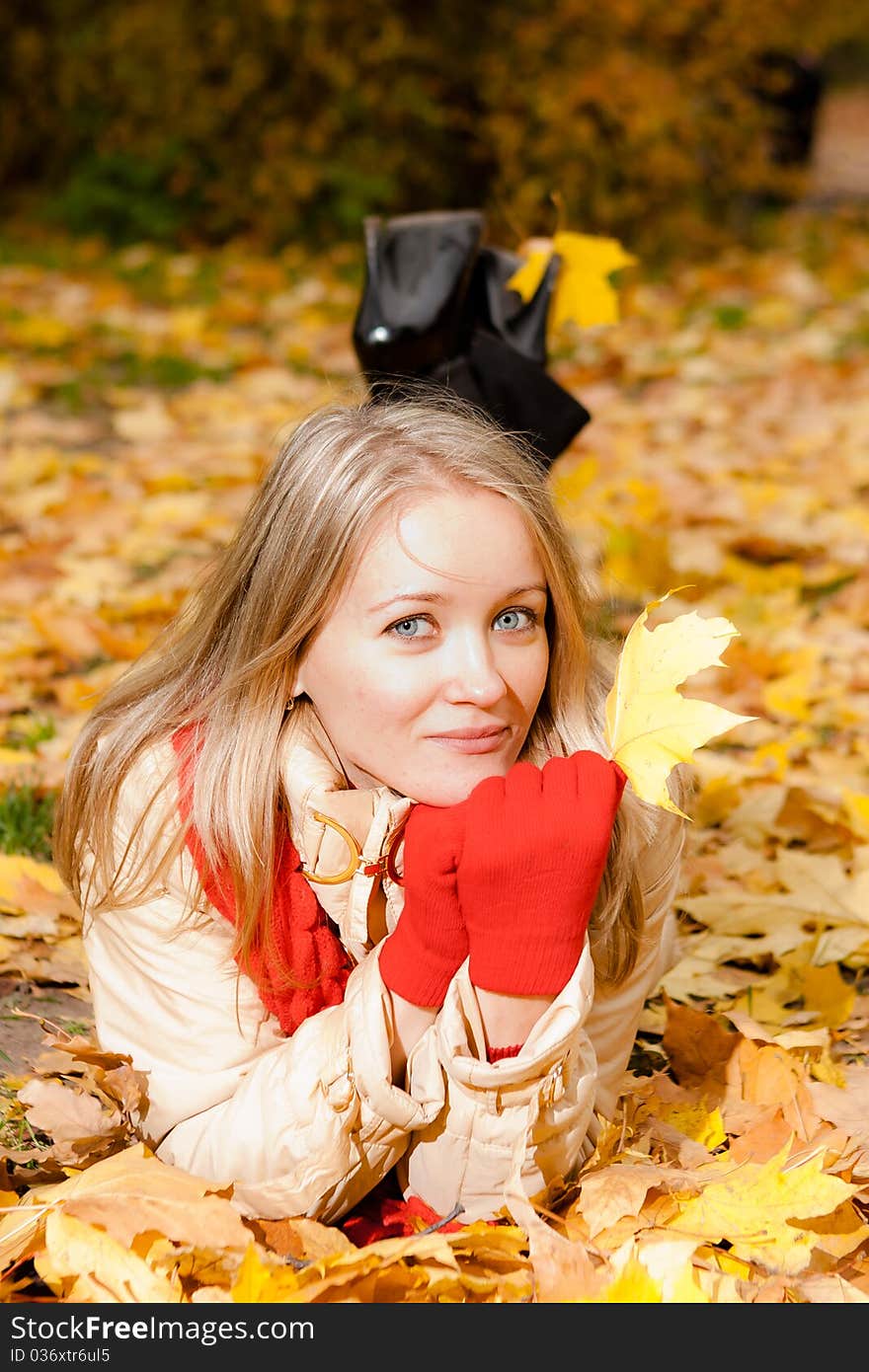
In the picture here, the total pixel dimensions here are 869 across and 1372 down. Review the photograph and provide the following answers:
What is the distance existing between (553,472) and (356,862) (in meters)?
1.86

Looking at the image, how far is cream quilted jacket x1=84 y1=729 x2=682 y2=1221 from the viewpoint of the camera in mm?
1592

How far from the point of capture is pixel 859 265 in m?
7.56

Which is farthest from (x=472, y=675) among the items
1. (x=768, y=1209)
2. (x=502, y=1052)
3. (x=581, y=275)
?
(x=581, y=275)

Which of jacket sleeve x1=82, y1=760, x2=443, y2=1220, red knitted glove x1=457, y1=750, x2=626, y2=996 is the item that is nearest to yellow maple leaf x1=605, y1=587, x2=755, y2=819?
red knitted glove x1=457, y1=750, x2=626, y2=996

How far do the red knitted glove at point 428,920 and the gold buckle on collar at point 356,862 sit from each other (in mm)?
63

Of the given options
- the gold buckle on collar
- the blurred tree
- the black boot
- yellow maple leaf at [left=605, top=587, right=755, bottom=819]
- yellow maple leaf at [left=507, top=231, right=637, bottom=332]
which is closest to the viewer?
yellow maple leaf at [left=605, top=587, right=755, bottom=819]

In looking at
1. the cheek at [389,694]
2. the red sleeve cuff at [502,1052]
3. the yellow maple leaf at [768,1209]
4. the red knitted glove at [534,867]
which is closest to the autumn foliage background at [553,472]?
the yellow maple leaf at [768,1209]

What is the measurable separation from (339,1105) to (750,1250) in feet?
1.54

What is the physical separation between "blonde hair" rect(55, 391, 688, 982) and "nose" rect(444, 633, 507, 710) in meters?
0.15

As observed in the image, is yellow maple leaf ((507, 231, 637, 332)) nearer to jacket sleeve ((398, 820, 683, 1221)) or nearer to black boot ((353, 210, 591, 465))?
black boot ((353, 210, 591, 465))

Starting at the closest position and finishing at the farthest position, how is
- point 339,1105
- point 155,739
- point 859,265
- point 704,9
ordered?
point 339,1105, point 155,739, point 704,9, point 859,265

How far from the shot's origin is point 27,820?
8.42 feet
